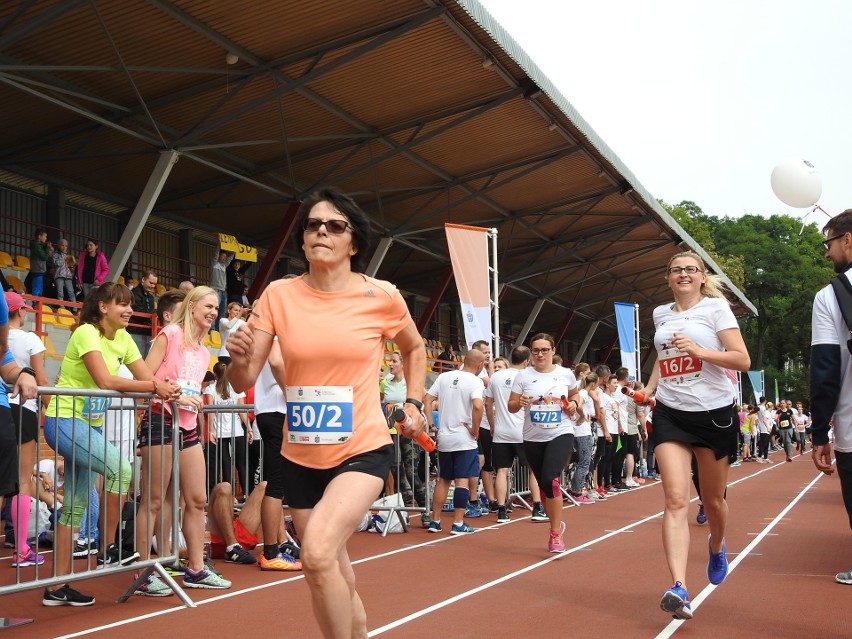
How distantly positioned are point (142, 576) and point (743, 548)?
5777mm

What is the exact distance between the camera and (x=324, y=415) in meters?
3.94

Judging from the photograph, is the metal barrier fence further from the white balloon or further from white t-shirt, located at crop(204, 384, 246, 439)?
the white balloon

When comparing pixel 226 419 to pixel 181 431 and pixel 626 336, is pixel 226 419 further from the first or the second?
pixel 626 336

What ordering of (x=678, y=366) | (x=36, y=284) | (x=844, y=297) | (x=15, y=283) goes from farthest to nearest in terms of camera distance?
(x=15, y=283) → (x=36, y=284) → (x=678, y=366) → (x=844, y=297)

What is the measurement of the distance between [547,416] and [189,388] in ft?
11.8

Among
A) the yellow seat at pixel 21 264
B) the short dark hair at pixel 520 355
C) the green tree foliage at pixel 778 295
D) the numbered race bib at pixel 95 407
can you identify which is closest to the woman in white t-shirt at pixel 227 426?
the numbered race bib at pixel 95 407

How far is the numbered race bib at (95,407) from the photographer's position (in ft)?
21.0

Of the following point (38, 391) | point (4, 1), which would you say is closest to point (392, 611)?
point (38, 391)

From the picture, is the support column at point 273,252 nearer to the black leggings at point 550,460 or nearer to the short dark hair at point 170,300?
the black leggings at point 550,460

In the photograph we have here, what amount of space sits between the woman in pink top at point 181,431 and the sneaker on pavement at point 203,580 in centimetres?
14

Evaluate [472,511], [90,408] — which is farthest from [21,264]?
[90,408]

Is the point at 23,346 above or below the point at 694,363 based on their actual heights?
above

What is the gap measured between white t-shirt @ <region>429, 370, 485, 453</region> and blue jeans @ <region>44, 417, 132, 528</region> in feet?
16.8

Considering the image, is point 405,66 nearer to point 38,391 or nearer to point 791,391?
point 38,391
